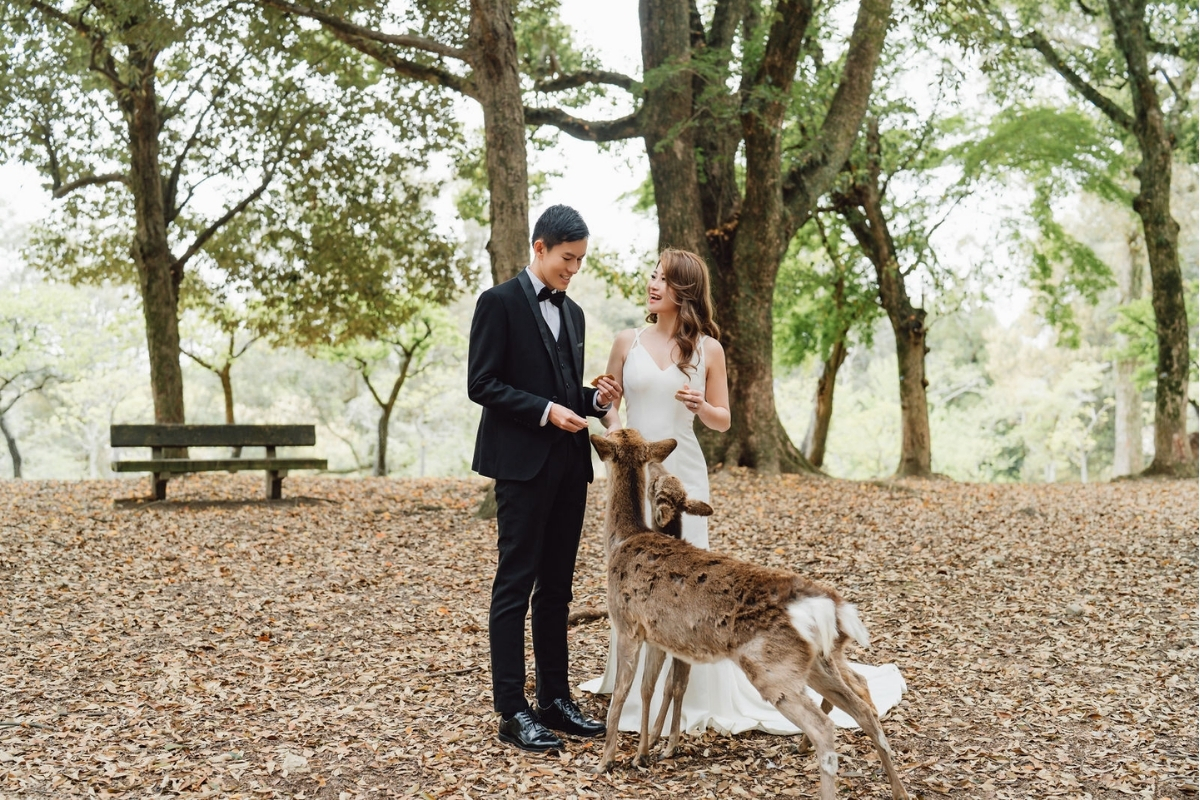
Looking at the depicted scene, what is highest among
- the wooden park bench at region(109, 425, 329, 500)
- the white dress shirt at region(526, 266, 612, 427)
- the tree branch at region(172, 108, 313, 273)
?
the tree branch at region(172, 108, 313, 273)

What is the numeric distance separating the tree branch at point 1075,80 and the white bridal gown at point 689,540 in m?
16.2

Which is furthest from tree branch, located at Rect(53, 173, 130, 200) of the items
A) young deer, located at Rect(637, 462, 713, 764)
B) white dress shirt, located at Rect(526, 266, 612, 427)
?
young deer, located at Rect(637, 462, 713, 764)

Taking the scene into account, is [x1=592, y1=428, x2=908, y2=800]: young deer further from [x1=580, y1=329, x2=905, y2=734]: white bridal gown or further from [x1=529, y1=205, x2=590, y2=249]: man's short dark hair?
[x1=529, y1=205, x2=590, y2=249]: man's short dark hair

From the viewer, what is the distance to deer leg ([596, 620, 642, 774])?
172 inches

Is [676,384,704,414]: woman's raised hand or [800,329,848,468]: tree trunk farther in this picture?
[800,329,848,468]: tree trunk

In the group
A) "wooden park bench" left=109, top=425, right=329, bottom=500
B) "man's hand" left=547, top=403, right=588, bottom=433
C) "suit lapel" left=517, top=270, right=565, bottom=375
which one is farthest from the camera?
"wooden park bench" left=109, top=425, right=329, bottom=500

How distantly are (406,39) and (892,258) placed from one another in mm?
11629

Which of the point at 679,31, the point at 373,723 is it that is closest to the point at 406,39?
the point at 679,31

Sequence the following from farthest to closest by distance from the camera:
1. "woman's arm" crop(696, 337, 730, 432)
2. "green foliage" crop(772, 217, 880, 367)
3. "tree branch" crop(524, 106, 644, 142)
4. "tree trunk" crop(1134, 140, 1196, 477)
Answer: "green foliage" crop(772, 217, 880, 367), "tree trunk" crop(1134, 140, 1196, 477), "tree branch" crop(524, 106, 644, 142), "woman's arm" crop(696, 337, 730, 432)

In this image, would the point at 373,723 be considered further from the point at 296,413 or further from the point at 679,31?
the point at 296,413

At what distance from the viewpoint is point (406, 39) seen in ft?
36.0

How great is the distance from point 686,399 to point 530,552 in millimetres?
1057

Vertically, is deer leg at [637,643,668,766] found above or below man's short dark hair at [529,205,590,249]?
below

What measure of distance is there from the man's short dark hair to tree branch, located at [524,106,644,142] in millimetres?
10808
